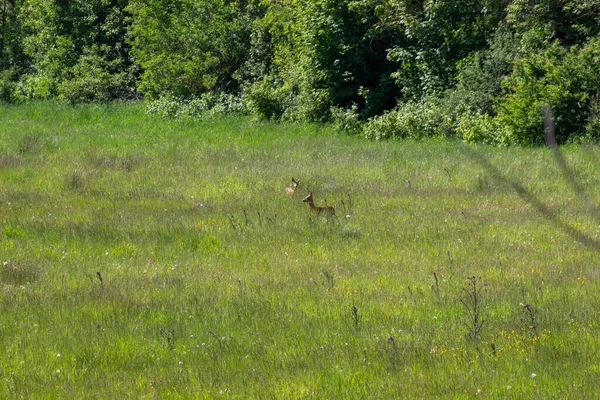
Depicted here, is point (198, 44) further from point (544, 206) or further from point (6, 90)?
point (544, 206)

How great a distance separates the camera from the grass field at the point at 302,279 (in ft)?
19.2

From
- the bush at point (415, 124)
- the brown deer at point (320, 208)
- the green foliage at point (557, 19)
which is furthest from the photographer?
the bush at point (415, 124)

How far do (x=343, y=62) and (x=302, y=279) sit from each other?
1773cm

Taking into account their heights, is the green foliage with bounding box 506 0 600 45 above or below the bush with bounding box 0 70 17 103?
above

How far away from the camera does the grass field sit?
5.86 meters

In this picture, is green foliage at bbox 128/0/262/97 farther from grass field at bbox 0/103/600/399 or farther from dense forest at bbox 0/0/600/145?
grass field at bbox 0/103/600/399

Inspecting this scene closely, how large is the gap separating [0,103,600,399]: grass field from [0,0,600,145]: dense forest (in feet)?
8.79

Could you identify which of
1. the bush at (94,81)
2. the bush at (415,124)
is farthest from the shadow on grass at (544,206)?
the bush at (94,81)

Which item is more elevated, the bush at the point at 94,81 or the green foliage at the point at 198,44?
the green foliage at the point at 198,44

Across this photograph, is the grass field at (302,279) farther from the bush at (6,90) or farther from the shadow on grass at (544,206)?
the bush at (6,90)

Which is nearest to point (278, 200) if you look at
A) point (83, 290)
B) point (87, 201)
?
point (87, 201)

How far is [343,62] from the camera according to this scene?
25.6 metres

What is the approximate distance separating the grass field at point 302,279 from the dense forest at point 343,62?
268cm

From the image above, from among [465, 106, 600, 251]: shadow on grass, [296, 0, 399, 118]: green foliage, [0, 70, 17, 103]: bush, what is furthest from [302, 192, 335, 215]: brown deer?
[0, 70, 17, 103]: bush
